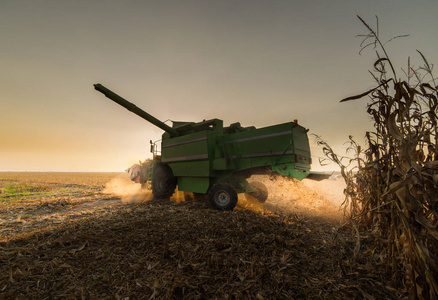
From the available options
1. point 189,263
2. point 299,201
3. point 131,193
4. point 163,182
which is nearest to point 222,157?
point 163,182

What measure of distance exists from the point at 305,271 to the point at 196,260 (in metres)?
1.67

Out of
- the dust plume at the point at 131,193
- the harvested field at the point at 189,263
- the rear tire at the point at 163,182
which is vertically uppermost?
the rear tire at the point at 163,182

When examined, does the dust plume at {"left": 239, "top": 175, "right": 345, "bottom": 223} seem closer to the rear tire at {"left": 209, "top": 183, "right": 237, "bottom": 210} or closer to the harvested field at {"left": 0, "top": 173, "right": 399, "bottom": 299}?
the rear tire at {"left": 209, "top": 183, "right": 237, "bottom": 210}

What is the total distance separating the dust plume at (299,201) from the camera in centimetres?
677

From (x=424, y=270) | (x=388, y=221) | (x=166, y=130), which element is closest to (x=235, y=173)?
(x=166, y=130)

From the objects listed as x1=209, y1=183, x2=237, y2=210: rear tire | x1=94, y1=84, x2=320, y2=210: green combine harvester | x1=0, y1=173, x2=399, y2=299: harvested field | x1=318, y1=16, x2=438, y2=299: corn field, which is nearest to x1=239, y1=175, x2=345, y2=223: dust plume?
x1=94, y1=84, x2=320, y2=210: green combine harvester

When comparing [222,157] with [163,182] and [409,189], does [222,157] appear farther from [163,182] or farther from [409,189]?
[409,189]

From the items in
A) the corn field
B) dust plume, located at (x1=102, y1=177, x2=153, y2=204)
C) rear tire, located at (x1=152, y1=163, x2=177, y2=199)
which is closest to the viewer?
the corn field

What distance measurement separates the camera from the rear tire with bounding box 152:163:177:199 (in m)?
9.55

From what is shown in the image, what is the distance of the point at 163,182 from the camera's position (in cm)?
959

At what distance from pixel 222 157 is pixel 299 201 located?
436cm

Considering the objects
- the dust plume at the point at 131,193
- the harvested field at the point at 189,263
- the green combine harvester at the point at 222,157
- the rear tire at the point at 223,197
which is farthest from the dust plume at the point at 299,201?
the dust plume at the point at 131,193

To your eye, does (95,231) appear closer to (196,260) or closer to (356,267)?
(196,260)

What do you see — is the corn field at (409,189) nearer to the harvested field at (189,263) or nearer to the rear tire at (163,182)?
the harvested field at (189,263)
